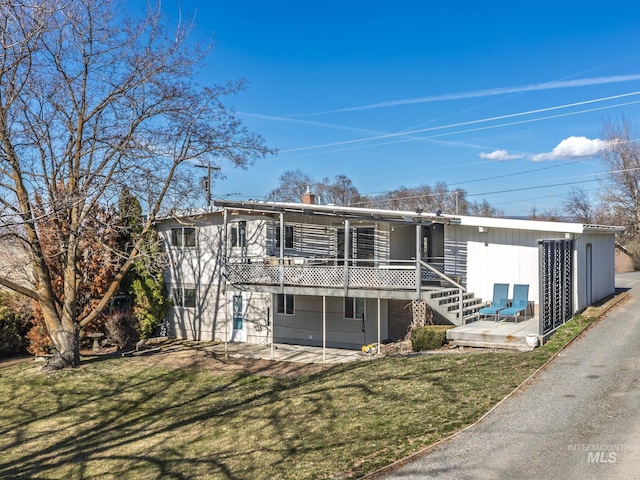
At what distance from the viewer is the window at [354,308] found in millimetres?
19688

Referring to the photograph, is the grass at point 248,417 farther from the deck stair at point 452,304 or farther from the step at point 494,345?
the deck stair at point 452,304

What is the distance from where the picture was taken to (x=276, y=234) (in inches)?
840

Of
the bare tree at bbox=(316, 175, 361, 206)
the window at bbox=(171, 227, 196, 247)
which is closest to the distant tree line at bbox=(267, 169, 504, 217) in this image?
the bare tree at bbox=(316, 175, 361, 206)

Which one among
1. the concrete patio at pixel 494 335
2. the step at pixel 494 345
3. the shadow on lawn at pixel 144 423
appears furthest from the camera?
the concrete patio at pixel 494 335

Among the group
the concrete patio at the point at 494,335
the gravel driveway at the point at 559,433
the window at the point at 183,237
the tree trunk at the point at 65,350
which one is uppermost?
the window at the point at 183,237

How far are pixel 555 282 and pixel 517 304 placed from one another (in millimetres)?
2483

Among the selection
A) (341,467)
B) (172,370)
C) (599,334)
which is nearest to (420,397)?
(341,467)

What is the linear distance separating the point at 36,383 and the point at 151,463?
8.41m

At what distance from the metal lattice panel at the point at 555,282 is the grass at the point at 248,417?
0.48m

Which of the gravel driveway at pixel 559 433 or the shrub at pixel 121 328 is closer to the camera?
the gravel driveway at pixel 559 433

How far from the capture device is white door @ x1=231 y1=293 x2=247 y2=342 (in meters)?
21.4

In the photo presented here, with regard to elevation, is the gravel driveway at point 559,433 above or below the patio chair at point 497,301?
below

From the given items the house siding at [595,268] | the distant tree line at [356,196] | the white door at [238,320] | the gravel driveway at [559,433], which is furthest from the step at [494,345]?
the distant tree line at [356,196]

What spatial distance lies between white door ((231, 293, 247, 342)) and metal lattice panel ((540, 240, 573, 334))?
457 inches
